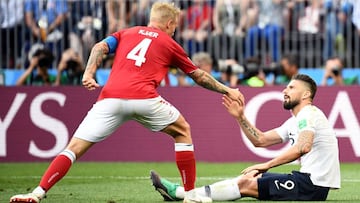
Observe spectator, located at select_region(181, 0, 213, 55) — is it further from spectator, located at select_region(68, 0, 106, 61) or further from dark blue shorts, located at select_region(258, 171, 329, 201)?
dark blue shorts, located at select_region(258, 171, 329, 201)

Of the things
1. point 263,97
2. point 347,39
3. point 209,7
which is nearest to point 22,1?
point 209,7

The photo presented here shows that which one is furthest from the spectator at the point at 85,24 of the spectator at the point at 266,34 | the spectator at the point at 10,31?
the spectator at the point at 266,34

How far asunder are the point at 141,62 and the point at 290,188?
2.00 metres

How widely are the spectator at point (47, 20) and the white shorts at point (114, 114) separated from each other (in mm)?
8790

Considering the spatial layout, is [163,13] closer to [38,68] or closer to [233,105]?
Result: [233,105]

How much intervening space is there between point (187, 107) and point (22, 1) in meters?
3.54

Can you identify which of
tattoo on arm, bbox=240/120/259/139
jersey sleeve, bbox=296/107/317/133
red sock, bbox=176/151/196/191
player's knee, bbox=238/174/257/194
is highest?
jersey sleeve, bbox=296/107/317/133

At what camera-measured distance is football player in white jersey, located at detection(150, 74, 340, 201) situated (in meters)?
10.8

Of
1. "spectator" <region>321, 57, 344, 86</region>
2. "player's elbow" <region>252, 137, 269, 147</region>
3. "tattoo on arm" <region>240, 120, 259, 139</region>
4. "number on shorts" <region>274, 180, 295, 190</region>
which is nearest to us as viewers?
"number on shorts" <region>274, 180, 295, 190</region>

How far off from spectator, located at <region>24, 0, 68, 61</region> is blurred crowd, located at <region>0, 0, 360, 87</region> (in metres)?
0.02

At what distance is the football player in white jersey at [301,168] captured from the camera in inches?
424

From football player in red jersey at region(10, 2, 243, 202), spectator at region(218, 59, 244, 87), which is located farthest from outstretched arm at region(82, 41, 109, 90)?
spectator at region(218, 59, 244, 87)

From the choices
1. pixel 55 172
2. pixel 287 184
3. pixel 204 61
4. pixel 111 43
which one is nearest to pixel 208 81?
pixel 111 43

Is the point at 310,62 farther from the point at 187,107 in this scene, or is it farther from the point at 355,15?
the point at 187,107
